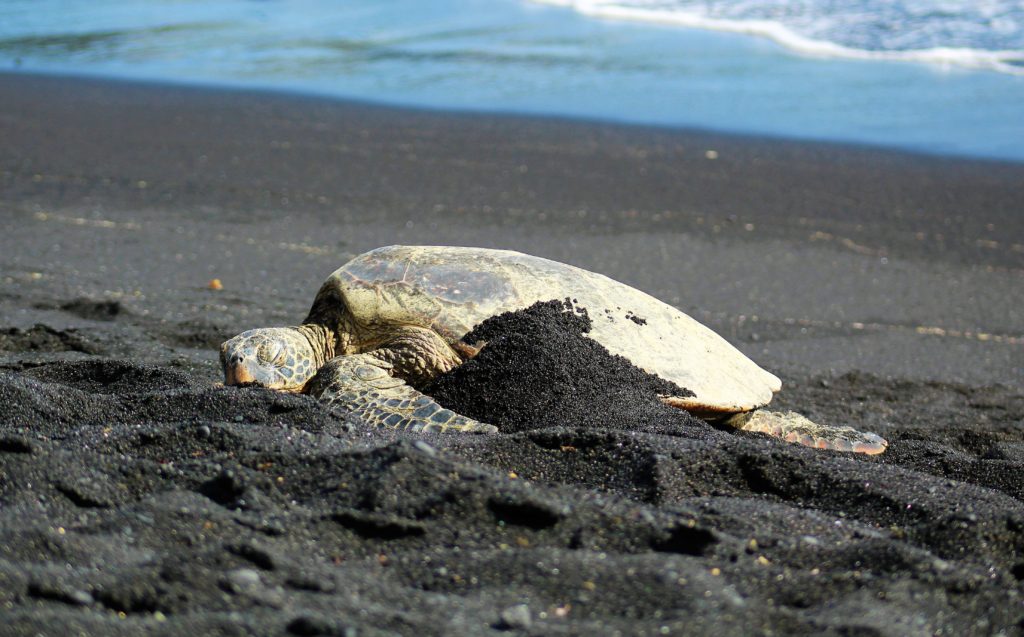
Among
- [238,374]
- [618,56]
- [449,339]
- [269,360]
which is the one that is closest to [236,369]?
[238,374]

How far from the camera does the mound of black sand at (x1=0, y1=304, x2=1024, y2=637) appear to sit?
1.58m

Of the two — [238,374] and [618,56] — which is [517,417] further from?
[618,56]

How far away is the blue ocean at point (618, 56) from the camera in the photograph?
9461 millimetres

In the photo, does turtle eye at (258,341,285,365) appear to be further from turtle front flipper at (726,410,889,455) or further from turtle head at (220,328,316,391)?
turtle front flipper at (726,410,889,455)

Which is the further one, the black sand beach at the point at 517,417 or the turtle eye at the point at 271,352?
the turtle eye at the point at 271,352

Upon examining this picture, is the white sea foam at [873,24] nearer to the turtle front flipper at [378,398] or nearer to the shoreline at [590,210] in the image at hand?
the shoreline at [590,210]

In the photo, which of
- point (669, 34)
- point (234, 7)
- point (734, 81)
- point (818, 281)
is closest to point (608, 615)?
point (818, 281)

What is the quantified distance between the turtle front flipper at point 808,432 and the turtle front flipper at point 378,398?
3.69 ft

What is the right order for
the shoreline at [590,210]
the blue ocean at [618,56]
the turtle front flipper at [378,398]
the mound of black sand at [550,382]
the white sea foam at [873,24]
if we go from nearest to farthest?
the turtle front flipper at [378,398], the mound of black sand at [550,382], the shoreline at [590,210], the blue ocean at [618,56], the white sea foam at [873,24]

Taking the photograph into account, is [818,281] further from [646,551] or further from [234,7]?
[234,7]

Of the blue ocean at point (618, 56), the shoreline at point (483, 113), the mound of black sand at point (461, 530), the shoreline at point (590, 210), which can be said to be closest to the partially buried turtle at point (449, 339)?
the mound of black sand at point (461, 530)

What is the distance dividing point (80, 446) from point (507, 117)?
7.45 m

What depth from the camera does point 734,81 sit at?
10672 mm

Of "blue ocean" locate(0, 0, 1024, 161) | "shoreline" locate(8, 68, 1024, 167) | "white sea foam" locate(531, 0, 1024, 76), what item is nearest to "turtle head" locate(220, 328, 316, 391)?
"shoreline" locate(8, 68, 1024, 167)
